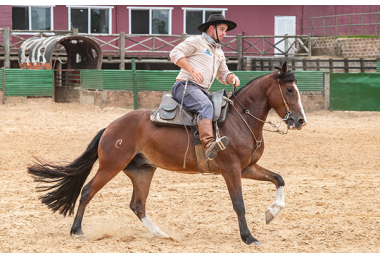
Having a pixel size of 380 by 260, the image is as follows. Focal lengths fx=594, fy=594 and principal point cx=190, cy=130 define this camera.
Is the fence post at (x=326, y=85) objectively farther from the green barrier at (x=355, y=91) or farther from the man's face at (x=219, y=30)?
the man's face at (x=219, y=30)

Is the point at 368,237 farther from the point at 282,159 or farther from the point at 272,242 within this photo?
the point at 282,159

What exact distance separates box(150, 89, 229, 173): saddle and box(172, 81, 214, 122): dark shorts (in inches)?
2.9

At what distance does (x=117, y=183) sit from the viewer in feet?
31.7

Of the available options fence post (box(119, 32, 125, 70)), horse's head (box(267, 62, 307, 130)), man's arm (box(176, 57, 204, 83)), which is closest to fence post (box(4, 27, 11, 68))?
fence post (box(119, 32, 125, 70))

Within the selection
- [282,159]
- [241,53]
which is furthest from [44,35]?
[282,159]

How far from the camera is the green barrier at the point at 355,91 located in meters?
17.8

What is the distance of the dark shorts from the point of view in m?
6.28

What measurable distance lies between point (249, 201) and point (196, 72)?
2.65 m

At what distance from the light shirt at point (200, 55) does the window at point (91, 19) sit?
21.7 m

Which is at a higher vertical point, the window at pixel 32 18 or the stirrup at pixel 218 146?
the window at pixel 32 18

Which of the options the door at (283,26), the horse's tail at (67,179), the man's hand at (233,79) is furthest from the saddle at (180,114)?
the door at (283,26)

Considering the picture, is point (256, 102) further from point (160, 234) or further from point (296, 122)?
point (160, 234)

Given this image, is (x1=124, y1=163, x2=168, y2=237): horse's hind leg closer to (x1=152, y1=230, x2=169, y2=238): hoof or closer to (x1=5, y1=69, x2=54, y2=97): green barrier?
(x1=152, y1=230, x2=169, y2=238): hoof

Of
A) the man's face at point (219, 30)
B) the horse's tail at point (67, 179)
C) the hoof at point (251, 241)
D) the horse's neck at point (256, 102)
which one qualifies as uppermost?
the man's face at point (219, 30)
